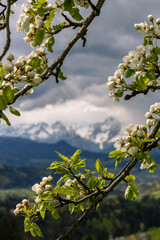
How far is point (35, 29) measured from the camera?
4.41 meters

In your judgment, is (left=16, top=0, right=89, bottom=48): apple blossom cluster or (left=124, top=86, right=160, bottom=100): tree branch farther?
(left=124, top=86, right=160, bottom=100): tree branch

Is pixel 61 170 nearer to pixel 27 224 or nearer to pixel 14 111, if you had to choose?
pixel 27 224

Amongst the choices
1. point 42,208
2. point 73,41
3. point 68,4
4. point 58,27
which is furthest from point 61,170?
point 68,4

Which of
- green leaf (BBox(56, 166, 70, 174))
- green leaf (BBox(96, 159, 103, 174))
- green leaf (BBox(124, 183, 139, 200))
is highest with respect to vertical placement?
green leaf (BBox(56, 166, 70, 174))

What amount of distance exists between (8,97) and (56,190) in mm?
1932

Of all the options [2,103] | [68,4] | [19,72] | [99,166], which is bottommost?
[99,166]

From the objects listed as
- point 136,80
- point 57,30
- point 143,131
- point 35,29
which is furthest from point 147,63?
point 35,29

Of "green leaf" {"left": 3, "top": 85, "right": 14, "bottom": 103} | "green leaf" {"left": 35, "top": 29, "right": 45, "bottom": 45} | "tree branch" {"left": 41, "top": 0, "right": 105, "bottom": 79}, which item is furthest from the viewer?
"green leaf" {"left": 35, "top": 29, "right": 45, "bottom": 45}

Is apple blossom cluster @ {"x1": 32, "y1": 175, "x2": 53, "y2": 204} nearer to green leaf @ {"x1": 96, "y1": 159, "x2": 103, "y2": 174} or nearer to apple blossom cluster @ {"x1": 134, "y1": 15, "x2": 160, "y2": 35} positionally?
green leaf @ {"x1": 96, "y1": 159, "x2": 103, "y2": 174}

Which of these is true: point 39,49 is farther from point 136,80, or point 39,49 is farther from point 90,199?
point 90,199

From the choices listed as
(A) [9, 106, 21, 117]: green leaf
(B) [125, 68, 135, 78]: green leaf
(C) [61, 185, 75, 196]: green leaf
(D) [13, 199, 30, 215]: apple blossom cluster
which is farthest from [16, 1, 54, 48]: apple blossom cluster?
(D) [13, 199, 30, 215]: apple blossom cluster

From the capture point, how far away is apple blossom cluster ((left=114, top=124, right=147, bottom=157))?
14.6 ft

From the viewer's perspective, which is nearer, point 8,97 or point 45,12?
point 8,97

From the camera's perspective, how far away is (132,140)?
4.52 metres
